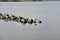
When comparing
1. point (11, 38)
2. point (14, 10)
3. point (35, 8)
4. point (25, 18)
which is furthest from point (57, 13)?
point (11, 38)

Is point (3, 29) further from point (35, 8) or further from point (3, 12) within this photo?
point (35, 8)

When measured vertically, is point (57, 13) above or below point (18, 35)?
above

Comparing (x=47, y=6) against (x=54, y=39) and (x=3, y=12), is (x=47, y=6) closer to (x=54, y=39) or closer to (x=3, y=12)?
(x=54, y=39)

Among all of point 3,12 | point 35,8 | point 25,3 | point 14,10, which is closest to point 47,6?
point 35,8

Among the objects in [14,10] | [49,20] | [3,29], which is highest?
[14,10]

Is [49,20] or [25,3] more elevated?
[25,3]
